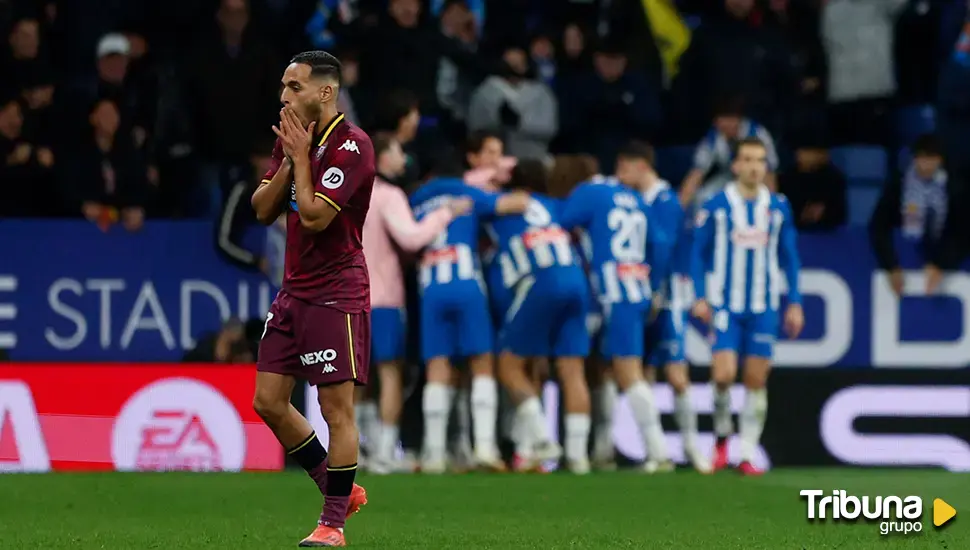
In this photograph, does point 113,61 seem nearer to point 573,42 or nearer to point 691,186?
point 573,42

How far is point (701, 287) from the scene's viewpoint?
1266 centimetres

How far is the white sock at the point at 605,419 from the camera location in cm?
1332

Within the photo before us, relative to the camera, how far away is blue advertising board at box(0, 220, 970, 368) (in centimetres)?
1389

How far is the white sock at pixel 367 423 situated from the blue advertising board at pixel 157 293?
1639 millimetres

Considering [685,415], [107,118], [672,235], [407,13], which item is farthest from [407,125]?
[107,118]

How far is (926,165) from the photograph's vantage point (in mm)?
14312

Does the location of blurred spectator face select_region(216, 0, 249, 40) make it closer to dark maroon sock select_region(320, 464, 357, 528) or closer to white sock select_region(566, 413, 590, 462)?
white sock select_region(566, 413, 590, 462)

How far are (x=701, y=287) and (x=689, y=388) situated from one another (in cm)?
101

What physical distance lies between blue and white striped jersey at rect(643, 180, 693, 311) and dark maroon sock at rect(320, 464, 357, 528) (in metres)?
5.75

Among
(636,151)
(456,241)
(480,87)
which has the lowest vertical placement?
(456,241)

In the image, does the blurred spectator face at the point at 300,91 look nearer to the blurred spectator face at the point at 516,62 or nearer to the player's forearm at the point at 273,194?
the player's forearm at the point at 273,194

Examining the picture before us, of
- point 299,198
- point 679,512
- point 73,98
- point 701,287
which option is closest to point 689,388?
point 701,287

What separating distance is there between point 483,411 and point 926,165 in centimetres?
420

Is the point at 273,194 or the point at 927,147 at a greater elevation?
the point at 927,147
